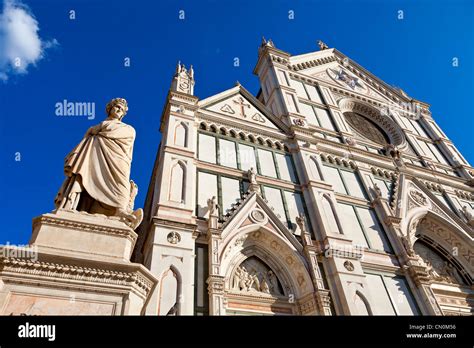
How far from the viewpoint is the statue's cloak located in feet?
17.1

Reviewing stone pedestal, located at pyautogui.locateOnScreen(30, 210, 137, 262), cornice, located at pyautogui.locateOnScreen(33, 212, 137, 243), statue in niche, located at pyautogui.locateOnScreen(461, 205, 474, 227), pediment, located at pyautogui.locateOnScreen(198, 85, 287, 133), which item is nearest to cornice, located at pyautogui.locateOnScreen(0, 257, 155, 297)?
stone pedestal, located at pyautogui.locateOnScreen(30, 210, 137, 262)

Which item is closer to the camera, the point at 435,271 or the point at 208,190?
the point at 208,190

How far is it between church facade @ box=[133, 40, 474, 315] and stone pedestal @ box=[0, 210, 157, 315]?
1.53 m

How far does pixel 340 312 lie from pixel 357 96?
54.9 ft

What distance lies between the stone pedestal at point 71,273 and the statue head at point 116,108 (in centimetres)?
243

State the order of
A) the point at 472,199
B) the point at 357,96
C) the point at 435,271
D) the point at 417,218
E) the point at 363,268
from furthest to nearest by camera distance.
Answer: the point at 357,96 → the point at 472,199 → the point at 417,218 → the point at 435,271 → the point at 363,268

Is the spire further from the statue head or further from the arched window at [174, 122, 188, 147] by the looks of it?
the statue head

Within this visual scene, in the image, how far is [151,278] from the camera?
4.53 metres

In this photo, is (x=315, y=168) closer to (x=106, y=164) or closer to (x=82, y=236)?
(x=106, y=164)

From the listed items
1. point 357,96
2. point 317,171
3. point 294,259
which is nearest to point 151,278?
point 294,259

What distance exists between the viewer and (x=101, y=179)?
5.32 meters

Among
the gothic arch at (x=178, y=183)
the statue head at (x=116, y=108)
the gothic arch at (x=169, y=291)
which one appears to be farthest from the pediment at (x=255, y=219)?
the statue head at (x=116, y=108)
